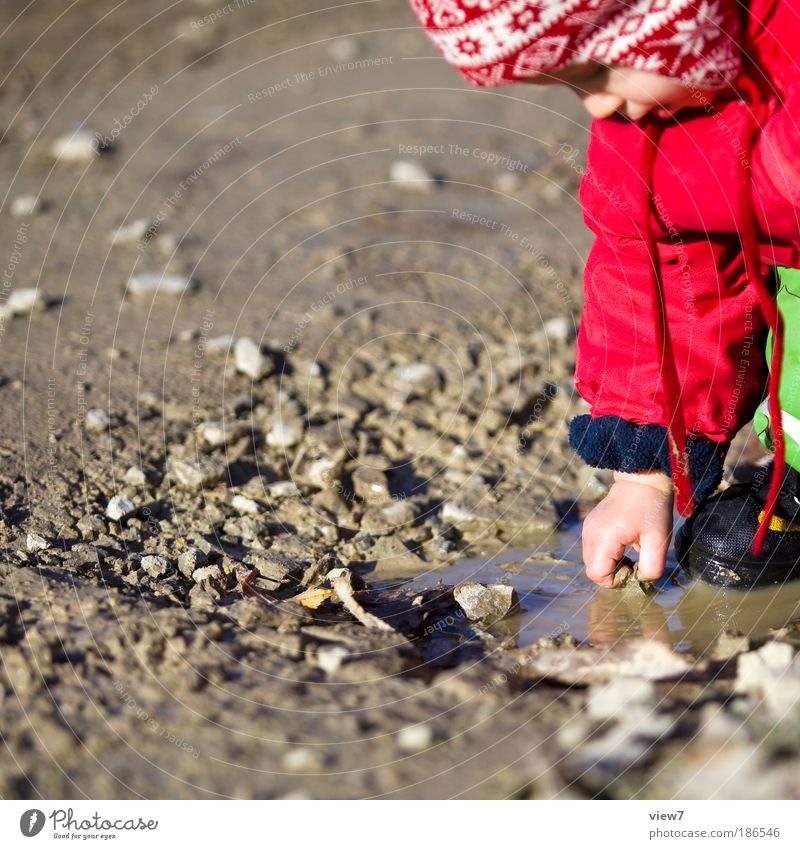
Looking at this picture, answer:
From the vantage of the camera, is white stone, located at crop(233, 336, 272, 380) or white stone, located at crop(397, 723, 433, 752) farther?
white stone, located at crop(233, 336, 272, 380)

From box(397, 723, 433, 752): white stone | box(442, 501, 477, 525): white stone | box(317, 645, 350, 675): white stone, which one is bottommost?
box(397, 723, 433, 752): white stone

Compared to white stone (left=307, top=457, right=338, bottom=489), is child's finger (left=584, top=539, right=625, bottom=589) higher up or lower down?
lower down

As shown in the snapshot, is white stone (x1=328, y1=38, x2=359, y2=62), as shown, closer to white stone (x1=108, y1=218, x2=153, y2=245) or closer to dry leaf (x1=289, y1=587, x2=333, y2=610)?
white stone (x1=108, y1=218, x2=153, y2=245)

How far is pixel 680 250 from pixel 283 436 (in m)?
0.85

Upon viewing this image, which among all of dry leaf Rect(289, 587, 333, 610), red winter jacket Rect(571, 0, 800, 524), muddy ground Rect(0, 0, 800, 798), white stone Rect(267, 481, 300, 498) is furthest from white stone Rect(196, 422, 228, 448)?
red winter jacket Rect(571, 0, 800, 524)

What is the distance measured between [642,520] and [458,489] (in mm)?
464

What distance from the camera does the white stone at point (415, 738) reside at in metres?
1.12

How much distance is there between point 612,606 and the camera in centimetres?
153

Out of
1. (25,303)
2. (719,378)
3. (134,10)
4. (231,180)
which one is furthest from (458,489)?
(134,10)

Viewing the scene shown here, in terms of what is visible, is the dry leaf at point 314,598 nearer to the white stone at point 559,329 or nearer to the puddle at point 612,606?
the puddle at point 612,606

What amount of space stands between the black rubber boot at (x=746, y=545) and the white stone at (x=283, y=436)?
748mm

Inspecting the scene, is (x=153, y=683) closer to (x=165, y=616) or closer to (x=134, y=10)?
(x=165, y=616)

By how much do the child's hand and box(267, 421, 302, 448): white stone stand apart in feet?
2.17

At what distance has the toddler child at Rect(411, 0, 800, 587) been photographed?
1.08 m
